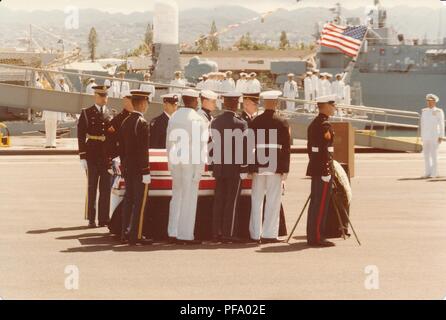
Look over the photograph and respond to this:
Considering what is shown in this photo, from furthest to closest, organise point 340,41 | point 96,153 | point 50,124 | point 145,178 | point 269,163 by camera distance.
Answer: point 340,41, point 50,124, point 96,153, point 269,163, point 145,178

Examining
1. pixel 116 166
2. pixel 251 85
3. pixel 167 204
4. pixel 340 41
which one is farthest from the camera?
pixel 340 41

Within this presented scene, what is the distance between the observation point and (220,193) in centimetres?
1271

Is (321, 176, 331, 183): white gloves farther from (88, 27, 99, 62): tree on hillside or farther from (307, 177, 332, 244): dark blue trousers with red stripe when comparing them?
(88, 27, 99, 62): tree on hillside

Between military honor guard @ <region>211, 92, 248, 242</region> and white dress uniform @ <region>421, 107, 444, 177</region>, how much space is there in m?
11.2

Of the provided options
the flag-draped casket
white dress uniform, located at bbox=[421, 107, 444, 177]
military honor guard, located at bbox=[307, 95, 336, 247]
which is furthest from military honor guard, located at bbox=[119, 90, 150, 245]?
white dress uniform, located at bbox=[421, 107, 444, 177]

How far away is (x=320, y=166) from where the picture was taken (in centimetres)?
1248

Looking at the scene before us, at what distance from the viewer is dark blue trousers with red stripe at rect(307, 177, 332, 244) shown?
1258 centimetres

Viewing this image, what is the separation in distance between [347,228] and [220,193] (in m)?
1.91

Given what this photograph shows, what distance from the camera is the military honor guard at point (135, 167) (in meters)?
12.5

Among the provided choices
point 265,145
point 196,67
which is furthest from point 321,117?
point 196,67

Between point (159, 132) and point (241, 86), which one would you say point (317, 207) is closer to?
point (159, 132)

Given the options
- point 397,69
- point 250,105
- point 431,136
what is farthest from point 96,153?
point 397,69

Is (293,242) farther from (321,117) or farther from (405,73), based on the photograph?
(405,73)

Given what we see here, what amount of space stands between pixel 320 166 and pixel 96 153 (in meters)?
3.41
